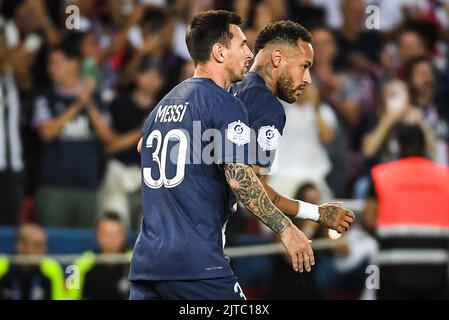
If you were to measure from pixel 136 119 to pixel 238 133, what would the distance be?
17.5ft

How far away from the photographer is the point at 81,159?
427 inches

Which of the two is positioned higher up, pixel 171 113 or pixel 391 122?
pixel 171 113

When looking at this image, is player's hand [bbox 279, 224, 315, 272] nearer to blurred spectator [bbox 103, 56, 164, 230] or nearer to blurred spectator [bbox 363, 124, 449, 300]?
blurred spectator [bbox 363, 124, 449, 300]

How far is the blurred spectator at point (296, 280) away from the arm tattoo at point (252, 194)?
434cm

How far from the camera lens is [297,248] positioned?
566 cm

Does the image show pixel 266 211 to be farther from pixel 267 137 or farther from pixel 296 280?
pixel 296 280

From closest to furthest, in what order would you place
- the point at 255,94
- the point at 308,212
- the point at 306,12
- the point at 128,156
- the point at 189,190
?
the point at 189,190, the point at 255,94, the point at 308,212, the point at 128,156, the point at 306,12

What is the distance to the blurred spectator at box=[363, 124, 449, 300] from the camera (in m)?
9.05

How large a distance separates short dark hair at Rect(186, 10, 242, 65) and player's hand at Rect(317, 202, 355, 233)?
1.11 m

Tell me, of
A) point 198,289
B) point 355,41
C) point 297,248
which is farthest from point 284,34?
point 355,41
